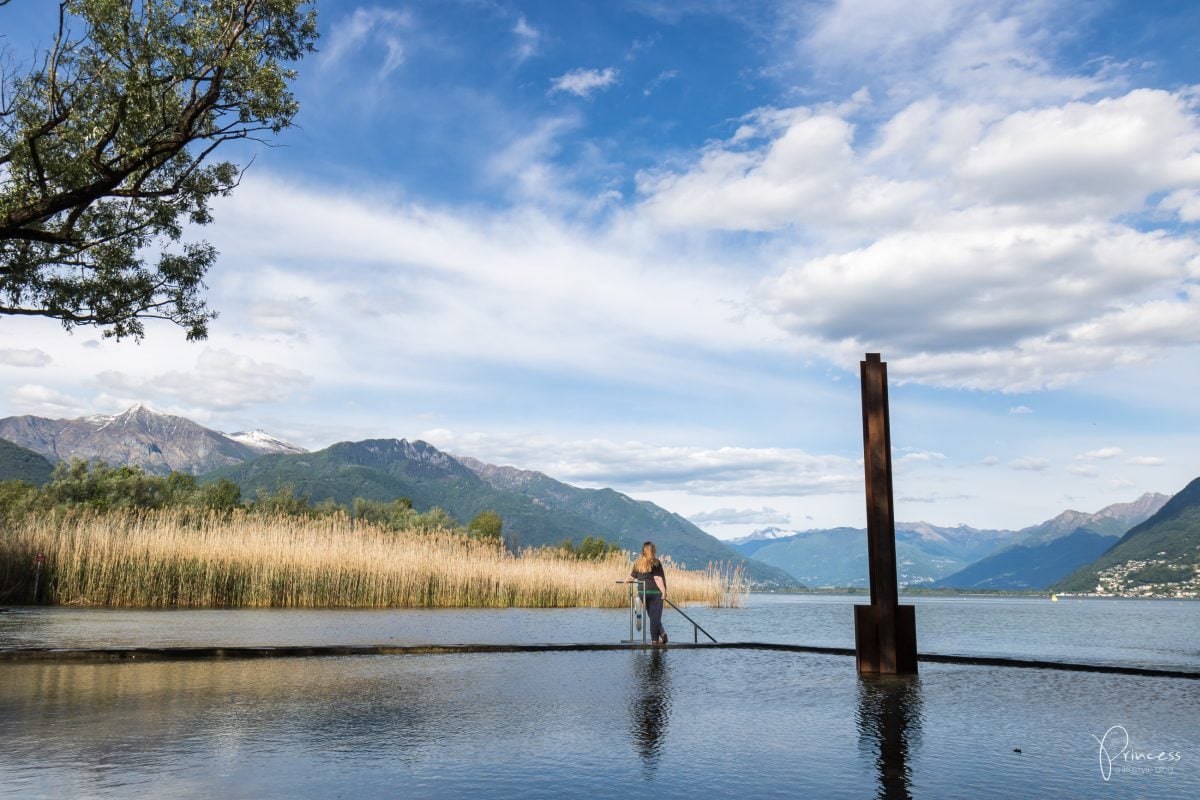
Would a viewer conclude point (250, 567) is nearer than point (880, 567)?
No

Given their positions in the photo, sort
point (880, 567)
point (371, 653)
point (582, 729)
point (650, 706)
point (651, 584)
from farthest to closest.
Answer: point (651, 584)
point (371, 653)
point (880, 567)
point (650, 706)
point (582, 729)

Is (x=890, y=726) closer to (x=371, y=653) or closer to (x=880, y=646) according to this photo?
(x=880, y=646)

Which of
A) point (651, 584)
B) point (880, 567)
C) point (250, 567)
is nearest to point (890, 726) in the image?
point (880, 567)

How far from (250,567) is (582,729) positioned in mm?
20508

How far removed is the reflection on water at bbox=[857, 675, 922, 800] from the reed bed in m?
18.9

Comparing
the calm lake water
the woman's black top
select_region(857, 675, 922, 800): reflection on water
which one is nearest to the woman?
the woman's black top

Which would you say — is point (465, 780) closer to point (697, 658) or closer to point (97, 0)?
point (697, 658)

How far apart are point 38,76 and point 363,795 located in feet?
58.9

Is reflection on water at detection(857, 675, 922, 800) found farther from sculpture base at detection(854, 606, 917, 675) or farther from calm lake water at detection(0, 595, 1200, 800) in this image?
sculpture base at detection(854, 606, 917, 675)

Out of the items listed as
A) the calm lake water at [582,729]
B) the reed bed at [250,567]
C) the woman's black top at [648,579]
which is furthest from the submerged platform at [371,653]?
the reed bed at [250,567]

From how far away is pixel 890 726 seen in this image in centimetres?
689

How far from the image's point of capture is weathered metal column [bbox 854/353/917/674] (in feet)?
33.7

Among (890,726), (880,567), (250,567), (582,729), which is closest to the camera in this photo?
(582,729)

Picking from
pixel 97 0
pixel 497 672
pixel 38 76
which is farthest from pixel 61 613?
pixel 497 672
